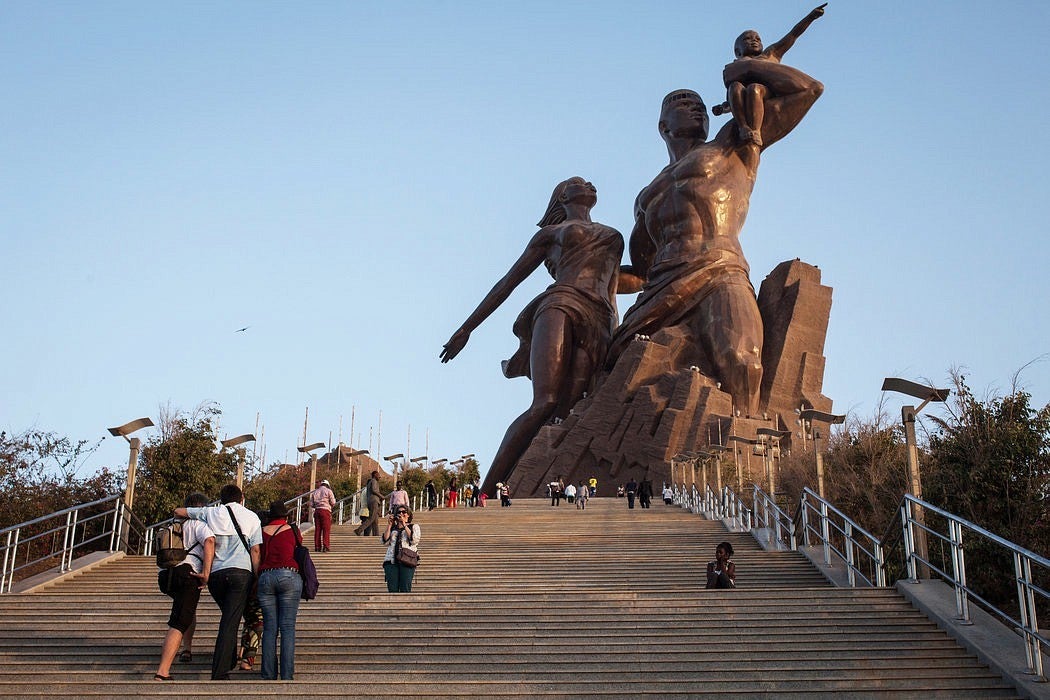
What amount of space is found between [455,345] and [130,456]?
23.0 m

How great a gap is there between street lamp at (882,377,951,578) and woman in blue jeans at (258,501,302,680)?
4371 millimetres

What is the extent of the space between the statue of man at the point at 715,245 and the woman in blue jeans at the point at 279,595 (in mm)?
22197

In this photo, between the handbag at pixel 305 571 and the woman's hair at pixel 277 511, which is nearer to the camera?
the handbag at pixel 305 571

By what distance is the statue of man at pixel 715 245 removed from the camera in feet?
92.3

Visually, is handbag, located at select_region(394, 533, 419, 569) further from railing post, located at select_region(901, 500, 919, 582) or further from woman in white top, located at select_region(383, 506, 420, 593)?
railing post, located at select_region(901, 500, 919, 582)

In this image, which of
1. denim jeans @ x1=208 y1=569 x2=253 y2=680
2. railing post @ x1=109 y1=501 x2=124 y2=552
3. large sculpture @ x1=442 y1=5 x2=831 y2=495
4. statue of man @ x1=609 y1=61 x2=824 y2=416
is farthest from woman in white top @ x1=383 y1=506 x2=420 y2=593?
statue of man @ x1=609 y1=61 x2=824 y2=416

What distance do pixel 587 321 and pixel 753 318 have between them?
587 cm

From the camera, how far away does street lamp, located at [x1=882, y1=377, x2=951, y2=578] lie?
321 inches

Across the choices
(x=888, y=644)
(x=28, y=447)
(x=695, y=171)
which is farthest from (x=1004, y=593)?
(x=695, y=171)

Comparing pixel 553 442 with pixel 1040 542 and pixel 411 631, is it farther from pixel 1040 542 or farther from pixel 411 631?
pixel 411 631

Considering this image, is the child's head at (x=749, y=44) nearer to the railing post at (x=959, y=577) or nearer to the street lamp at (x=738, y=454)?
the street lamp at (x=738, y=454)

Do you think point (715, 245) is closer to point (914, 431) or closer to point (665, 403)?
point (665, 403)

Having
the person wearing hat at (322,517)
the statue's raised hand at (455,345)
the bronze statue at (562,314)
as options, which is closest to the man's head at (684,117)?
the bronze statue at (562,314)

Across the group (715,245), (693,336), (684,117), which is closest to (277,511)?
(693,336)
